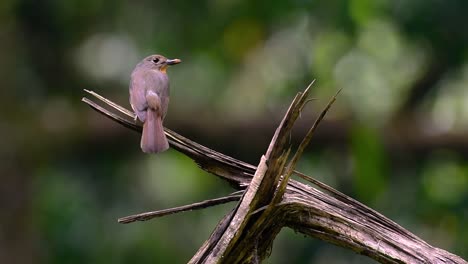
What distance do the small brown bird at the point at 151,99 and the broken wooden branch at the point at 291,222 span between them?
0.93 metres

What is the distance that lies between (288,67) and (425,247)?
222 inches

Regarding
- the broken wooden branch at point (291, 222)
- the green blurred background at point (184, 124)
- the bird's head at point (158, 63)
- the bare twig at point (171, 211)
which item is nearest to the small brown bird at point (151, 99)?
the bird's head at point (158, 63)

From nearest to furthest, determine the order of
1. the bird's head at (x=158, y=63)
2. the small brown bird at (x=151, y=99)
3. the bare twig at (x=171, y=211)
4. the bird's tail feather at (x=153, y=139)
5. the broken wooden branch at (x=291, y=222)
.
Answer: the broken wooden branch at (x=291, y=222)
the bare twig at (x=171, y=211)
the bird's tail feather at (x=153, y=139)
the small brown bird at (x=151, y=99)
the bird's head at (x=158, y=63)

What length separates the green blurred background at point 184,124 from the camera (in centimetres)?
896

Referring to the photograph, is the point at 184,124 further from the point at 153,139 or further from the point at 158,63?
the point at 153,139

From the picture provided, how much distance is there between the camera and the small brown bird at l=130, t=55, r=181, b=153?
13.1 feet

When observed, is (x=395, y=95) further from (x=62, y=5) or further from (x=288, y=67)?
(x=62, y=5)

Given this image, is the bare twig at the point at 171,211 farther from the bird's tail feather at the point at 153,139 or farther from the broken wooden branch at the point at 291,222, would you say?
the bird's tail feather at the point at 153,139

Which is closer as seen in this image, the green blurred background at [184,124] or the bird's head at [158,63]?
the bird's head at [158,63]

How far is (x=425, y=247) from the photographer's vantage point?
3.01 meters

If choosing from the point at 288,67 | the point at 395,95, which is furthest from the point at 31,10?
the point at 395,95

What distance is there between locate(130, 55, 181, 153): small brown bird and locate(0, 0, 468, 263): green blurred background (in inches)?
115

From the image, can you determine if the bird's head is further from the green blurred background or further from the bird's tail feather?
the green blurred background

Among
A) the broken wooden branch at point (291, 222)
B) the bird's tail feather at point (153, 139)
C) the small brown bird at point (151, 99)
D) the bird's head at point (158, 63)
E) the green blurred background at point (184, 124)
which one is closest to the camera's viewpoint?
the broken wooden branch at point (291, 222)
